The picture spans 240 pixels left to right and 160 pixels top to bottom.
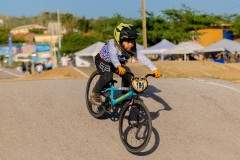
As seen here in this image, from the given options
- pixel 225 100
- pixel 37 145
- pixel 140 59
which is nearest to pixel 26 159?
pixel 37 145

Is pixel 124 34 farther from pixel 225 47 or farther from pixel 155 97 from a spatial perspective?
pixel 225 47

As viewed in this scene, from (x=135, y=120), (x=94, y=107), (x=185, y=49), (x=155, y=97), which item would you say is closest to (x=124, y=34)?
(x=135, y=120)

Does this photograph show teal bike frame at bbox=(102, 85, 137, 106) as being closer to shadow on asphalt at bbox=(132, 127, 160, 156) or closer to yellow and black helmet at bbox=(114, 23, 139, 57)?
yellow and black helmet at bbox=(114, 23, 139, 57)

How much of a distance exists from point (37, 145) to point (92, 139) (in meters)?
0.77

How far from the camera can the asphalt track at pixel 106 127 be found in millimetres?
5684

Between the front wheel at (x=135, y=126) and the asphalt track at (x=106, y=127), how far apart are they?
0.46ft

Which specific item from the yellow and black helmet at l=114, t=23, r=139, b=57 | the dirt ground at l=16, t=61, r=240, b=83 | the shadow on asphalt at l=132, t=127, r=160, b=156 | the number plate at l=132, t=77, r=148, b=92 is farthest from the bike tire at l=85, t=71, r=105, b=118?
the dirt ground at l=16, t=61, r=240, b=83

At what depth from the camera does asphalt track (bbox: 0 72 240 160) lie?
5684mm

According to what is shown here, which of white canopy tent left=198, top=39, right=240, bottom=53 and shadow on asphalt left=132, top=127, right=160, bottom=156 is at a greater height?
shadow on asphalt left=132, top=127, right=160, bottom=156

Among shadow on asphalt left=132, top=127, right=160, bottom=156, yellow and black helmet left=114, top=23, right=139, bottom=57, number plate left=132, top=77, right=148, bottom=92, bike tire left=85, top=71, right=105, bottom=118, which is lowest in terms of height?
shadow on asphalt left=132, top=127, right=160, bottom=156

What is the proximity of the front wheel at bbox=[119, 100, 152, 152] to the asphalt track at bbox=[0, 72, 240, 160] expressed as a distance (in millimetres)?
139

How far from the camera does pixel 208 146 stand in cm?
600

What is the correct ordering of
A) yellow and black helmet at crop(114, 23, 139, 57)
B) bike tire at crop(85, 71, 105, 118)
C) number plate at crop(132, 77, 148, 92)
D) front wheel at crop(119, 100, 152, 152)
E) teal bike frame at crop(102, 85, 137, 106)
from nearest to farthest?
front wheel at crop(119, 100, 152, 152), number plate at crop(132, 77, 148, 92), teal bike frame at crop(102, 85, 137, 106), yellow and black helmet at crop(114, 23, 139, 57), bike tire at crop(85, 71, 105, 118)

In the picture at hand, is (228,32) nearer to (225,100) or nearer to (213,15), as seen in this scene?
(213,15)
